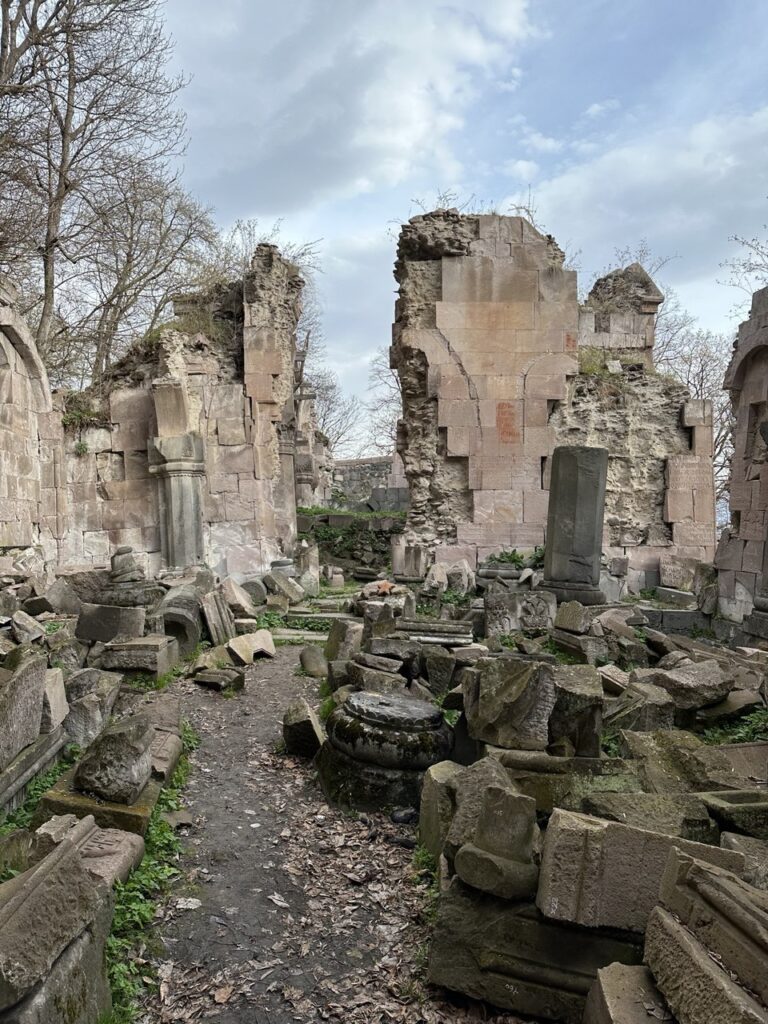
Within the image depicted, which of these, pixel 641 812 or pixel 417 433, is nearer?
pixel 641 812

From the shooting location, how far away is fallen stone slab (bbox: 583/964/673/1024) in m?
1.76

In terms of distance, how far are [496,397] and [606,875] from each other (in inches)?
344

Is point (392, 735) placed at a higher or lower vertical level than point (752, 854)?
lower

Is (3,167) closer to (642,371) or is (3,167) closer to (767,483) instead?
(642,371)

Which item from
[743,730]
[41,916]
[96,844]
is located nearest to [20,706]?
[96,844]

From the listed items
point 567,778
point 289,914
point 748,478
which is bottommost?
point 289,914

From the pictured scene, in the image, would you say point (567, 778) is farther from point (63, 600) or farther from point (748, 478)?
point (748, 478)

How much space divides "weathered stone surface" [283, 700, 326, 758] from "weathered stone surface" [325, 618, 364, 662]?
169cm

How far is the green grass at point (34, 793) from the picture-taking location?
314cm

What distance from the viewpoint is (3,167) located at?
1005 cm

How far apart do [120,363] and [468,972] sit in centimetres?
1079

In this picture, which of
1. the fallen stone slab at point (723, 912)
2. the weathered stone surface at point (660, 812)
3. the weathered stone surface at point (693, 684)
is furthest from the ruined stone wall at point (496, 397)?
the fallen stone slab at point (723, 912)

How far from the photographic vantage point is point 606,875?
7.14 ft

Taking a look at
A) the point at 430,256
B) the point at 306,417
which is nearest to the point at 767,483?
the point at 430,256
